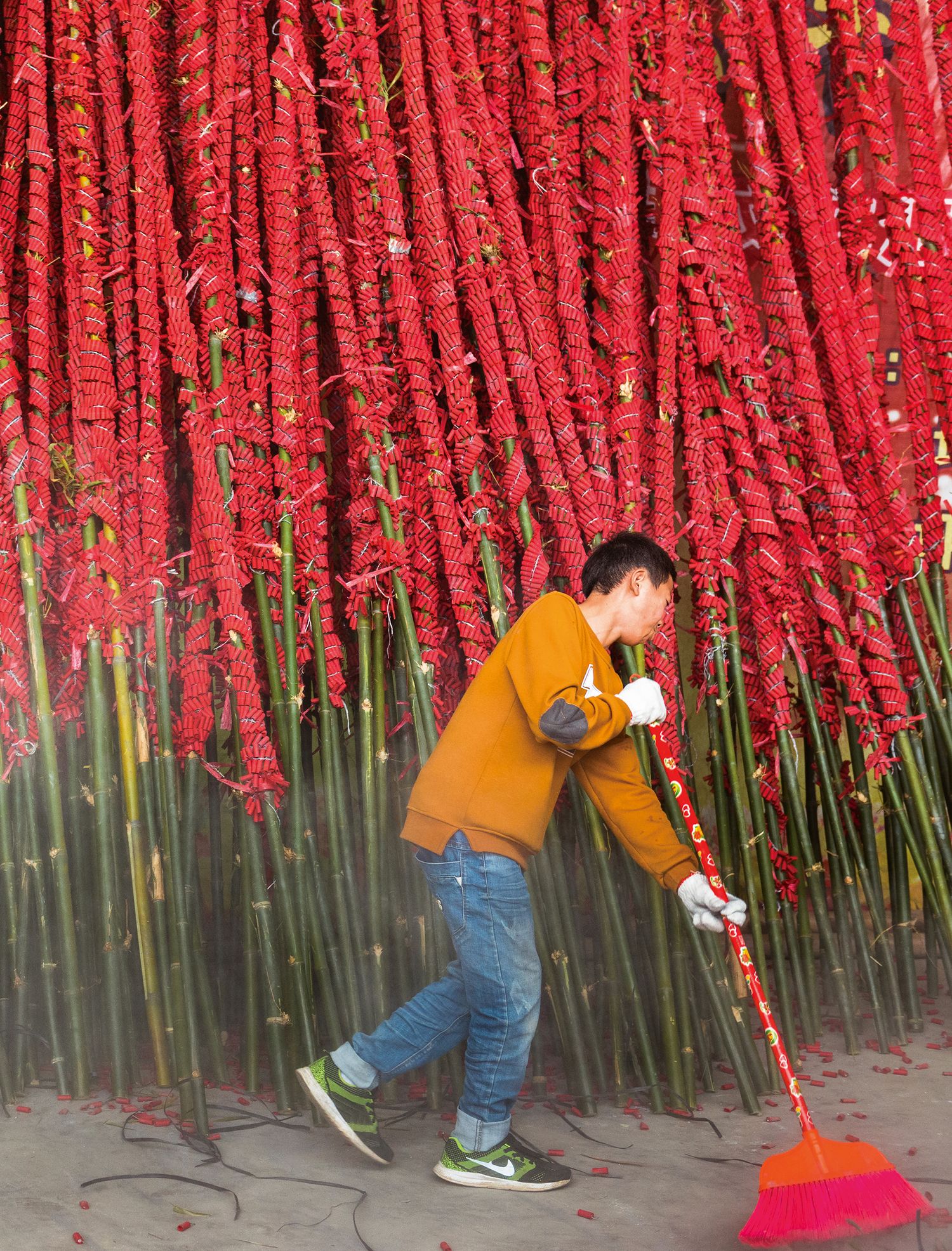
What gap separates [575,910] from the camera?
89.4 inches

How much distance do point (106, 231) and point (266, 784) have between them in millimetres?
1249

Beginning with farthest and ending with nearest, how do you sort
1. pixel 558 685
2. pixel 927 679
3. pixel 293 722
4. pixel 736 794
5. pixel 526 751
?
pixel 927 679, pixel 736 794, pixel 293 722, pixel 526 751, pixel 558 685

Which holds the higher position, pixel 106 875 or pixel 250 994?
pixel 106 875

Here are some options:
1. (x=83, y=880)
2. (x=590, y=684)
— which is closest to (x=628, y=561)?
(x=590, y=684)

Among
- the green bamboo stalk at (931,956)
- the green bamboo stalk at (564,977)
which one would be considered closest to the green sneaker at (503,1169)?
the green bamboo stalk at (564,977)

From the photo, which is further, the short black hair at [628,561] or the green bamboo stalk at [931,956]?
the green bamboo stalk at [931,956]

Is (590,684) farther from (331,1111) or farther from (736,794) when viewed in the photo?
(331,1111)

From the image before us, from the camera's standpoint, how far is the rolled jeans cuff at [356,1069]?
183cm

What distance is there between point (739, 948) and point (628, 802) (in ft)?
1.03

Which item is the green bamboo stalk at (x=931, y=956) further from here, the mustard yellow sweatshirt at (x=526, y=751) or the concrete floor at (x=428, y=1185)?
the mustard yellow sweatshirt at (x=526, y=751)

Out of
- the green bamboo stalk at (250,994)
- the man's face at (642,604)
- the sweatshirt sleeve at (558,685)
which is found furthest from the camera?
the green bamboo stalk at (250,994)

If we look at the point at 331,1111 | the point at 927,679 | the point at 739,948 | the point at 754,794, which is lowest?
the point at 331,1111

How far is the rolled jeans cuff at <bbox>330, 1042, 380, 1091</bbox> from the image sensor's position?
72.0 inches

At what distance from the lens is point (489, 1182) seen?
5.72 feet
